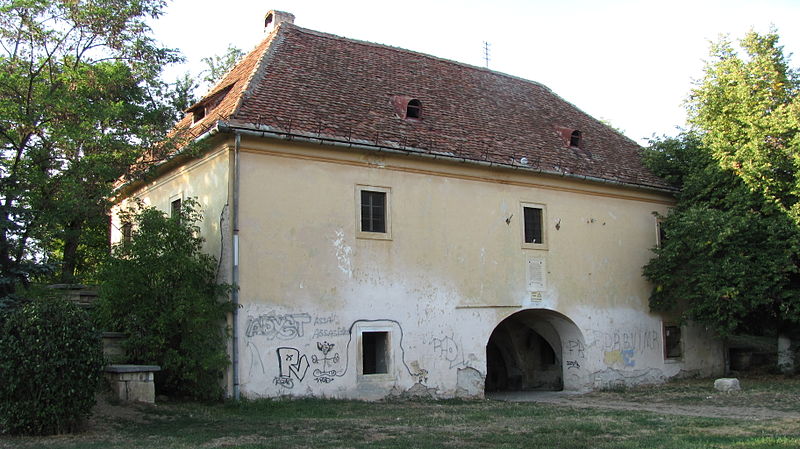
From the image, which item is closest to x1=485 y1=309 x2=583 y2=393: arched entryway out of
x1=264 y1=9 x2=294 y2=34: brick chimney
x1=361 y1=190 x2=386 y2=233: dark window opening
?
x1=361 y1=190 x2=386 y2=233: dark window opening

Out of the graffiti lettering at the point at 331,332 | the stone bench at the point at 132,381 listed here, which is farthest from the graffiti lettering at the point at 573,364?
the stone bench at the point at 132,381

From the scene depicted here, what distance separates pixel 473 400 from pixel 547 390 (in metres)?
4.36

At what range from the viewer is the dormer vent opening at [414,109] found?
17.9 m

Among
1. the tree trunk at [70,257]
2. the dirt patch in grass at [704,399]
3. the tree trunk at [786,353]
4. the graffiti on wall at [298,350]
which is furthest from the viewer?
the tree trunk at [786,353]

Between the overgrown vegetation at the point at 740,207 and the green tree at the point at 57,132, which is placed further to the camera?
the overgrown vegetation at the point at 740,207

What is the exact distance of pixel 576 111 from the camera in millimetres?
23609

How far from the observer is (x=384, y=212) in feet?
53.2

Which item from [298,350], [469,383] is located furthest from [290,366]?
[469,383]

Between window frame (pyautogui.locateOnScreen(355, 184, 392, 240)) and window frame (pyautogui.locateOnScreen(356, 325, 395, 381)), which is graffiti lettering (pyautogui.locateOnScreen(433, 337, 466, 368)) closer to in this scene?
window frame (pyautogui.locateOnScreen(356, 325, 395, 381))

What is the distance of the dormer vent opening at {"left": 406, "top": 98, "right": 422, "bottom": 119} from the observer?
1786 cm

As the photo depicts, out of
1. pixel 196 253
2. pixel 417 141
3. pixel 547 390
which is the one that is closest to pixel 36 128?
pixel 196 253

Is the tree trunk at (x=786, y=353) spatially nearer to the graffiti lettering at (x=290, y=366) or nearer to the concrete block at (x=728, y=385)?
the concrete block at (x=728, y=385)

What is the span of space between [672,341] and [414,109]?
9912 mm

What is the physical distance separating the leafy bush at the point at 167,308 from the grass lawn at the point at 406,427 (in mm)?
854
